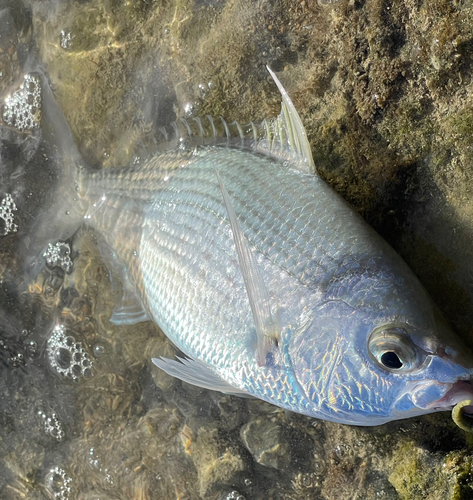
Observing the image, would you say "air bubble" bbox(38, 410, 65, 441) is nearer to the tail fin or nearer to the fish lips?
the tail fin

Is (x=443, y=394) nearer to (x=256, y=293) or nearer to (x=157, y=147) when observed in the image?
(x=256, y=293)

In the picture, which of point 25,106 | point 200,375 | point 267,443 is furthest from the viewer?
point 25,106

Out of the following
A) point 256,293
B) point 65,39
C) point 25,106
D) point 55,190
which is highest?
point 65,39

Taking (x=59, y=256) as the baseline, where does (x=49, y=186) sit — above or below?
above

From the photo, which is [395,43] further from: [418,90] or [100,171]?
[100,171]

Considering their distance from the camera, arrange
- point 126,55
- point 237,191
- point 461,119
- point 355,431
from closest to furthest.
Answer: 1. point 461,119
2. point 237,191
3. point 355,431
4. point 126,55

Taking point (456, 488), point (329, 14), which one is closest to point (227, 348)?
point (456, 488)

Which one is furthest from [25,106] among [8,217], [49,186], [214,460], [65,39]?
[214,460]
